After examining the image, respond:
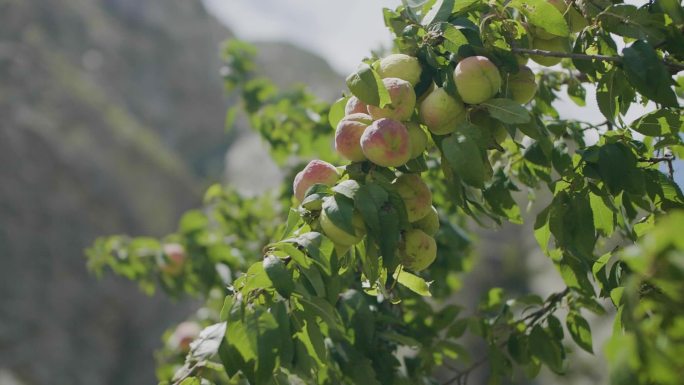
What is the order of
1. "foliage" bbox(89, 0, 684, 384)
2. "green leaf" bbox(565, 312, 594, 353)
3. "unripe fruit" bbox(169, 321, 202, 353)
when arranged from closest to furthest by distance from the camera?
Result: "foliage" bbox(89, 0, 684, 384), "green leaf" bbox(565, 312, 594, 353), "unripe fruit" bbox(169, 321, 202, 353)

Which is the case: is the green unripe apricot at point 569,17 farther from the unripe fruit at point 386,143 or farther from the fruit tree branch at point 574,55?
the unripe fruit at point 386,143

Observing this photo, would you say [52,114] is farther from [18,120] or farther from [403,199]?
[403,199]

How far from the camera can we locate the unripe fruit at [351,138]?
0.75 m

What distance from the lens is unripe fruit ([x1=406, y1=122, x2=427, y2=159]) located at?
0.75 m

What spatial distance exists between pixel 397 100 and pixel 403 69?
63 mm

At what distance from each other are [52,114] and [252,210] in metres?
6.29

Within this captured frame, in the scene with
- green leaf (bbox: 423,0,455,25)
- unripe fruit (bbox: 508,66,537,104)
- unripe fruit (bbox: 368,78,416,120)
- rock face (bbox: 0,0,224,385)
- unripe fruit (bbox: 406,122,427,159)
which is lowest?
unripe fruit (bbox: 406,122,427,159)

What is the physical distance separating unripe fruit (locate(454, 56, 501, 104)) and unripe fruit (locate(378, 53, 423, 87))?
56mm

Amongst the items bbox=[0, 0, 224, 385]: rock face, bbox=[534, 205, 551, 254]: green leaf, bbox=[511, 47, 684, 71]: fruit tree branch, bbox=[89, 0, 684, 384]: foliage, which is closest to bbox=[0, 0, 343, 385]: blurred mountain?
bbox=[0, 0, 224, 385]: rock face

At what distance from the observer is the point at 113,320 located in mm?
6180

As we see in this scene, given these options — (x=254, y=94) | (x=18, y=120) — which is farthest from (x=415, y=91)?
(x=18, y=120)

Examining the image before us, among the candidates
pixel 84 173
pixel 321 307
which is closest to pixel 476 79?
pixel 321 307

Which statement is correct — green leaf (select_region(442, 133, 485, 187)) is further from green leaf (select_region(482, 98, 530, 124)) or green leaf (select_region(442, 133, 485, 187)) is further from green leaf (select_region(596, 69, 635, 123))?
green leaf (select_region(596, 69, 635, 123))

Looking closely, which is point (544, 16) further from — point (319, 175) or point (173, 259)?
point (173, 259)
